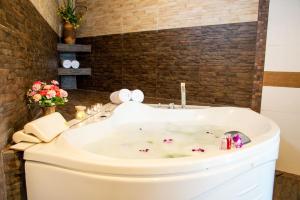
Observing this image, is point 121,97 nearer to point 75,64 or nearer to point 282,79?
point 282,79

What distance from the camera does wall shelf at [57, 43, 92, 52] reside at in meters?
4.26

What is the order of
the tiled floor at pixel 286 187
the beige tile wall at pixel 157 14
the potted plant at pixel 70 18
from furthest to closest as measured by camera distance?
the potted plant at pixel 70 18 < the beige tile wall at pixel 157 14 < the tiled floor at pixel 286 187

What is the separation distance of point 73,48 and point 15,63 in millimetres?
2817

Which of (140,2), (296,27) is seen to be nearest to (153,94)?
(140,2)

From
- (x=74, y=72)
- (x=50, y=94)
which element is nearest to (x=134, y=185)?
(x=50, y=94)

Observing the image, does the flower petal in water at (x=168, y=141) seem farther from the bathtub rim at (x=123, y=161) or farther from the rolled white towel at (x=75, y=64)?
the rolled white towel at (x=75, y=64)

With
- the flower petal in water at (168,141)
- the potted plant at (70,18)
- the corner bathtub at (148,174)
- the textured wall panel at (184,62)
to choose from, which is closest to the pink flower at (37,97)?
the corner bathtub at (148,174)

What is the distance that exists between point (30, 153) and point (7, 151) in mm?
130

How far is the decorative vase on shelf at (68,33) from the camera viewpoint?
170 inches

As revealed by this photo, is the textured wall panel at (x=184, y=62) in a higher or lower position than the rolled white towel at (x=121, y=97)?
higher

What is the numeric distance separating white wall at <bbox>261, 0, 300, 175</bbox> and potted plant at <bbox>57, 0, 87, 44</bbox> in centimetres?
324

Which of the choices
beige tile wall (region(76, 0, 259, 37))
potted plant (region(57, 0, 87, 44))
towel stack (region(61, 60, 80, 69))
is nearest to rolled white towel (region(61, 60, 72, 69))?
towel stack (region(61, 60, 80, 69))

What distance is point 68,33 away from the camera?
14.3 ft

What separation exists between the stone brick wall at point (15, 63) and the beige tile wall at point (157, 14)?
1.82 metres
